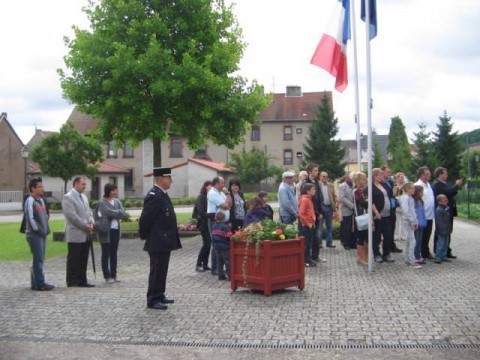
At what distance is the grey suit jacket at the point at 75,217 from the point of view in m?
10.0

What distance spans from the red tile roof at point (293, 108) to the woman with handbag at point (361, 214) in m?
57.6

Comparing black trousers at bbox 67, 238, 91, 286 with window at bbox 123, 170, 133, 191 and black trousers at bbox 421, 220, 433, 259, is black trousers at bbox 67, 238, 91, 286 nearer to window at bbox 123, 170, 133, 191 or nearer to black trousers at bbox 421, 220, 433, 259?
black trousers at bbox 421, 220, 433, 259

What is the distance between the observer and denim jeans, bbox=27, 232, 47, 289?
971cm

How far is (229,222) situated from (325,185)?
3852 millimetres

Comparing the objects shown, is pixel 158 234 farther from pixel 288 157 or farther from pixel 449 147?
pixel 288 157

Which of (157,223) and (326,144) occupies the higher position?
(326,144)

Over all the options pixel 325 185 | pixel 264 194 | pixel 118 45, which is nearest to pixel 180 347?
pixel 264 194

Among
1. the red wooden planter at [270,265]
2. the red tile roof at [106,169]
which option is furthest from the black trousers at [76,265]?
the red tile roof at [106,169]

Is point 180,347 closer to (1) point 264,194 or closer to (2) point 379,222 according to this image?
(1) point 264,194

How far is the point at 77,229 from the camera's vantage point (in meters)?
10.2

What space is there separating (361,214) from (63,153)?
37015 mm

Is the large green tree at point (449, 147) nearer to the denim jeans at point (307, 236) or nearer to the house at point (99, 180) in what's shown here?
the house at point (99, 180)

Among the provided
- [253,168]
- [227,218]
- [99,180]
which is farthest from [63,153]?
[227,218]

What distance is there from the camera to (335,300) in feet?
27.8
